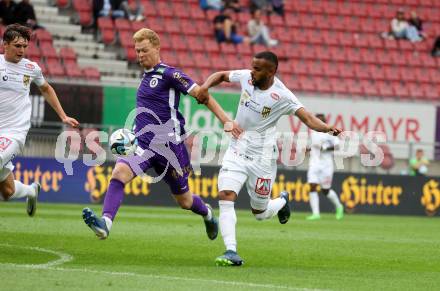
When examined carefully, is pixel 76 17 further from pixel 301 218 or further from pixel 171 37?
pixel 301 218

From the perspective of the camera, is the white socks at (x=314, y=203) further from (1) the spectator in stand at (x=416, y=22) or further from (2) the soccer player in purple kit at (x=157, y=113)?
(2) the soccer player in purple kit at (x=157, y=113)

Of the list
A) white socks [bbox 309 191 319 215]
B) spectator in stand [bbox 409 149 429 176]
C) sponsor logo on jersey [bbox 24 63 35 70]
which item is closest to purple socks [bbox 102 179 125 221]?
sponsor logo on jersey [bbox 24 63 35 70]

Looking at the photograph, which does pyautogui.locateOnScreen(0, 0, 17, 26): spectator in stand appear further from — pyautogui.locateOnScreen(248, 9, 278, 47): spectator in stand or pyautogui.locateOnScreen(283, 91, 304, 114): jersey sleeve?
pyautogui.locateOnScreen(283, 91, 304, 114): jersey sleeve

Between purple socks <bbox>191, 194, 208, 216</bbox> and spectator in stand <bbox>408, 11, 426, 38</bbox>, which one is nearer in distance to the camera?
purple socks <bbox>191, 194, 208, 216</bbox>

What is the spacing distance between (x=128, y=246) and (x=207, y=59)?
16549mm

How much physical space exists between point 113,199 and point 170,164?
0.90 m

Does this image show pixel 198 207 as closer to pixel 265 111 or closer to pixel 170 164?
pixel 170 164

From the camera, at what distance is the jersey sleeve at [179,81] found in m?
11.3

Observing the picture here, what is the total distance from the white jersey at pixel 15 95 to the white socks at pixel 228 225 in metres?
2.48

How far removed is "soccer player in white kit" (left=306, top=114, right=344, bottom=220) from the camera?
76.7 ft

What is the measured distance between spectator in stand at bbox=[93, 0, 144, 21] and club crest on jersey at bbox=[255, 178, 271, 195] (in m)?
17.9

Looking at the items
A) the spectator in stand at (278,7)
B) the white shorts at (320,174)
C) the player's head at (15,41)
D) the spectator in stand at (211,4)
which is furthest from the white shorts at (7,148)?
the spectator in stand at (278,7)

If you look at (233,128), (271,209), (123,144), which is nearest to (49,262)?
(123,144)

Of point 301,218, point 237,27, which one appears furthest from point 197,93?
point 237,27
